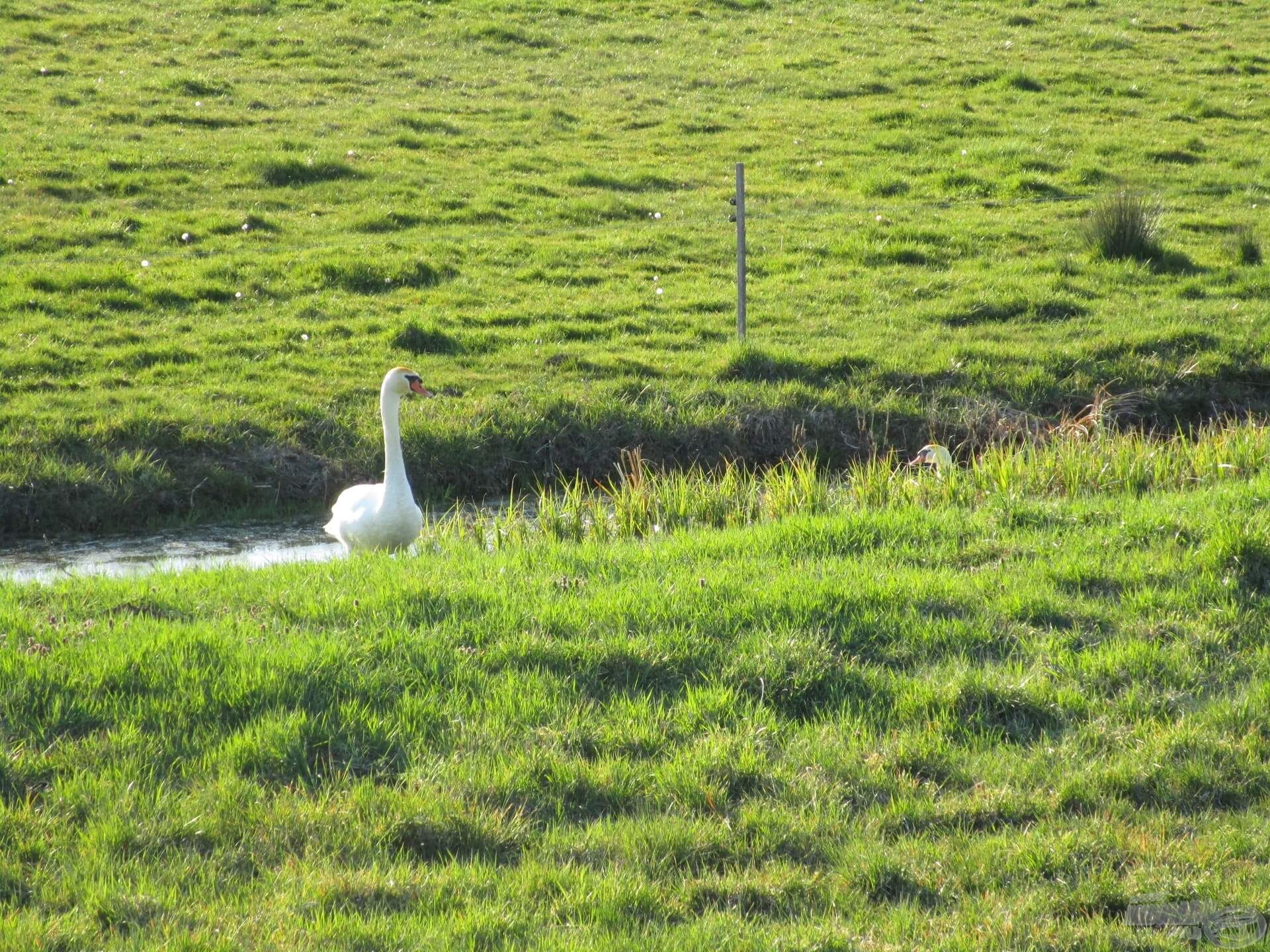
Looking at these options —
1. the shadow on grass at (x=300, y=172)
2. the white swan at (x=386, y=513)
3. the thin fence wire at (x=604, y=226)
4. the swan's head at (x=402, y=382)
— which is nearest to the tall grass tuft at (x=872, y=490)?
the white swan at (x=386, y=513)

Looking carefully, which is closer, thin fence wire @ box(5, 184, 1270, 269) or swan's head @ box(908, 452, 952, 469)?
swan's head @ box(908, 452, 952, 469)

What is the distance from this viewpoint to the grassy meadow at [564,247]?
1158 cm

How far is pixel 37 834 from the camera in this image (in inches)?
170

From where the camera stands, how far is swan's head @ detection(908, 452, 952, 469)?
9.46m

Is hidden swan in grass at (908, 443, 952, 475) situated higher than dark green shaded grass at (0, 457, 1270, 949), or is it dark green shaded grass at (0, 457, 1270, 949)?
dark green shaded grass at (0, 457, 1270, 949)

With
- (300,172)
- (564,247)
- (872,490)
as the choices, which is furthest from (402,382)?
(300,172)

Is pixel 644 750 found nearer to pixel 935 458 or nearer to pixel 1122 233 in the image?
pixel 935 458

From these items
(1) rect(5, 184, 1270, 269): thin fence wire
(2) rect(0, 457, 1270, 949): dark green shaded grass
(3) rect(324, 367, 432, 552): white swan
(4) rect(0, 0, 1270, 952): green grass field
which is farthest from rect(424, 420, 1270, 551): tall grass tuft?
(1) rect(5, 184, 1270, 269): thin fence wire

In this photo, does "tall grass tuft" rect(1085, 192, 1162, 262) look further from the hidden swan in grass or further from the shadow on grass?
the shadow on grass

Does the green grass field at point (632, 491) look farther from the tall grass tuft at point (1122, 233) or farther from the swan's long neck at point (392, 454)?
the swan's long neck at point (392, 454)

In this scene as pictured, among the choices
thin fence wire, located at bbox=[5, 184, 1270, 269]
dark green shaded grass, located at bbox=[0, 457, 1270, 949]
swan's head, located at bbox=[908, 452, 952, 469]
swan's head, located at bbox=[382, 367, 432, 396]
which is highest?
thin fence wire, located at bbox=[5, 184, 1270, 269]

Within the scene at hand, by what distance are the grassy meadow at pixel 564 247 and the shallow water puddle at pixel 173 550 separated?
1.35ft

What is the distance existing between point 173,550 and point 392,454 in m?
2.03

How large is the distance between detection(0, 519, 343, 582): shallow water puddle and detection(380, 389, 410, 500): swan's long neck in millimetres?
774
